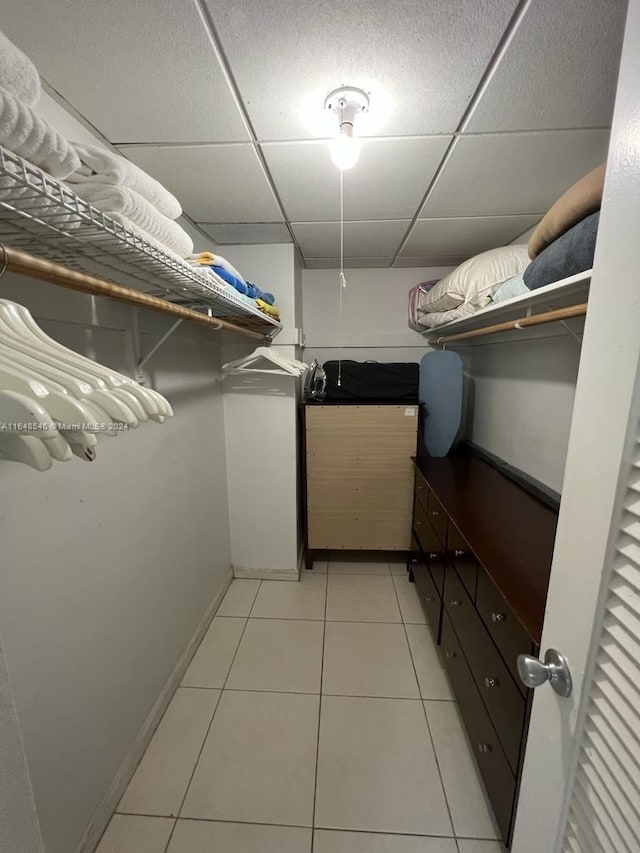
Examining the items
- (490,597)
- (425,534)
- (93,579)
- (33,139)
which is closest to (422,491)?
(425,534)

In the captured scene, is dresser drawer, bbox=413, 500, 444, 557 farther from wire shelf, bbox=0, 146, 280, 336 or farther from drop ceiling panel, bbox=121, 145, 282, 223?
drop ceiling panel, bbox=121, 145, 282, 223

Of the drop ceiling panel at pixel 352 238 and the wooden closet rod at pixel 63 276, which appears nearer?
the wooden closet rod at pixel 63 276

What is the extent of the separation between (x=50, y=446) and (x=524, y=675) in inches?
34.7

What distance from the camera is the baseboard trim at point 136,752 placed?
1.04 metres

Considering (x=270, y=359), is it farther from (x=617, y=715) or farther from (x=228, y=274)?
(x=617, y=715)

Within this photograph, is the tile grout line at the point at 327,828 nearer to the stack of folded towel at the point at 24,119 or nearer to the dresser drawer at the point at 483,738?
the dresser drawer at the point at 483,738

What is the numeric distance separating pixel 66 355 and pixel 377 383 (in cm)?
195

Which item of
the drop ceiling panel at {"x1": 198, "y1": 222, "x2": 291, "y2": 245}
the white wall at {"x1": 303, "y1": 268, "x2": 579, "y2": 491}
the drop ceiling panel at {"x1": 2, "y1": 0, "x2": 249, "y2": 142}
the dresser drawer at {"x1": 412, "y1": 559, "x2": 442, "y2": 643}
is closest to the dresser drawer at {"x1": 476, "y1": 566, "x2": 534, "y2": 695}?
the dresser drawer at {"x1": 412, "y1": 559, "x2": 442, "y2": 643}

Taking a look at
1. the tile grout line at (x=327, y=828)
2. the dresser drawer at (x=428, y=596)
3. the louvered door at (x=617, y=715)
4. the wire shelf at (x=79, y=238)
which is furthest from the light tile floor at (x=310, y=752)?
the wire shelf at (x=79, y=238)

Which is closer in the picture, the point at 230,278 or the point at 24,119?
the point at 24,119

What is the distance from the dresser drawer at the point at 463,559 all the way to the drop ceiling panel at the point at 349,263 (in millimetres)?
1926

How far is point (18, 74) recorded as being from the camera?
20.1 inches

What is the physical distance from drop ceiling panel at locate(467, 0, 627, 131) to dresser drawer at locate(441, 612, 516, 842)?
74.9 inches

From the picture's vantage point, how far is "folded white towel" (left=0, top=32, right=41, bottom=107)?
1.61ft
